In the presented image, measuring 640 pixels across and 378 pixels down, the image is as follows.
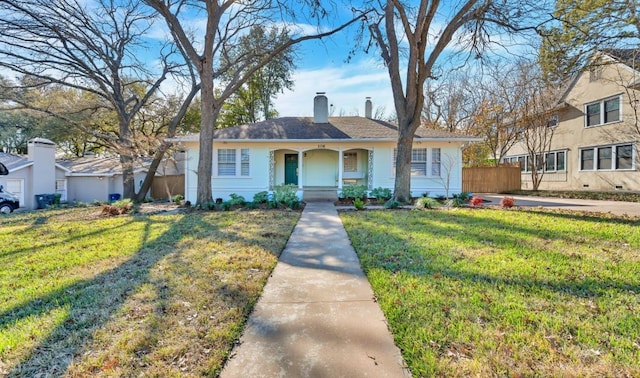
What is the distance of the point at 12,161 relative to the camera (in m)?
17.4

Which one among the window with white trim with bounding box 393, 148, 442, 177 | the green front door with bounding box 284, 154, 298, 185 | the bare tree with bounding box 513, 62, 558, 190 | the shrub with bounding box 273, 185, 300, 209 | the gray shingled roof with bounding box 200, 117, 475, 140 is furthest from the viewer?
the bare tree with bounding box 513, 62, 558, 190

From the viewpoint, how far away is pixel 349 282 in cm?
388

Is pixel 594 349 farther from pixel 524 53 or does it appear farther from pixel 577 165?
pixel 577 165

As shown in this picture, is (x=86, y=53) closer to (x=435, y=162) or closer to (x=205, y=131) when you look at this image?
(x=205, y=131)

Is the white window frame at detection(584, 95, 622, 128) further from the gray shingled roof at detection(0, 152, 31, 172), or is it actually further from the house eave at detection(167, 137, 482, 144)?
the gray shingled roof at detection(0, 152, 31, 172)

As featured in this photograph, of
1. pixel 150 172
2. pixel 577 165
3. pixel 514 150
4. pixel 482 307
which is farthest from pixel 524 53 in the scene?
pixel 150 172

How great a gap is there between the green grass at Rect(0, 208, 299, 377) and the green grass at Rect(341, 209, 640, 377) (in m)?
1.68

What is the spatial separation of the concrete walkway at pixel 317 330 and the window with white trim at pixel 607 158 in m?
19.1

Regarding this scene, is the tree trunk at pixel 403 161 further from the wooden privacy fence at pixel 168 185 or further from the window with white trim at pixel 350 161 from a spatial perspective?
the wooden privacy fence at pixel 168 185

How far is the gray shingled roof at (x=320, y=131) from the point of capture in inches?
549

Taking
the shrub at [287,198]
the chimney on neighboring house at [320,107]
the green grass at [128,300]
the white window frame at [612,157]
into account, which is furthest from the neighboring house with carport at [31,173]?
the white window frame at [612,157]

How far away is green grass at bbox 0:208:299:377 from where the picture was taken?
2299mm

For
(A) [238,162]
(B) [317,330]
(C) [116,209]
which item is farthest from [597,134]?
(C) [116,209]

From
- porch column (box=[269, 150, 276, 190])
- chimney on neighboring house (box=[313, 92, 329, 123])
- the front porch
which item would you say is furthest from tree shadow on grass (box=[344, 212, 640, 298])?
chimney on neighboring house (box=[313, 92, 329, 123])
